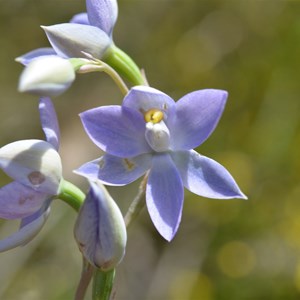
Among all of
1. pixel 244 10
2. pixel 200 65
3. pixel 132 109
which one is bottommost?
pixel 200 65

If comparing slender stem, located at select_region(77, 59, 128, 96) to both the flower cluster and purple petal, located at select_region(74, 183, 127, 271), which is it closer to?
the flower cluster

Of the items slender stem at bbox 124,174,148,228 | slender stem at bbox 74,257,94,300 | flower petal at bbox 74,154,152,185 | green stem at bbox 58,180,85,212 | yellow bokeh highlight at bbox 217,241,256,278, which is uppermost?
flower petal at bbox 74,154,152,185

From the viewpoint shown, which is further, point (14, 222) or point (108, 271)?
point (14, 222)

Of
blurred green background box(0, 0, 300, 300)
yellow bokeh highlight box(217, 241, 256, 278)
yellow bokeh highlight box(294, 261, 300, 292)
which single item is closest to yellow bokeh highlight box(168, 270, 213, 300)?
blurred green background box(0, 0, 300, 300)

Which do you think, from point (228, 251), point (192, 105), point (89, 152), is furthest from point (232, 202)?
point (192, 105)

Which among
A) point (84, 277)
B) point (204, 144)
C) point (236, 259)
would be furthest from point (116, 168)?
point (204, 144)

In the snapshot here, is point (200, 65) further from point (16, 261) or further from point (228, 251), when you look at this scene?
point (16, 261)

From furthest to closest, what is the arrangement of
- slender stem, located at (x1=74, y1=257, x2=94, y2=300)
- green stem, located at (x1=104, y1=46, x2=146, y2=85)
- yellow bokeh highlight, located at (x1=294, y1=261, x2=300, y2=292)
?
yellow bokeh highlight, located at (x1=294, y1=261, x2=300, y2=292) → green stem, located at (x1=104, y1=46, x2=146, y2=85) → slender stem, located at (x1=74, y1=257, x2=94, y2=300)
